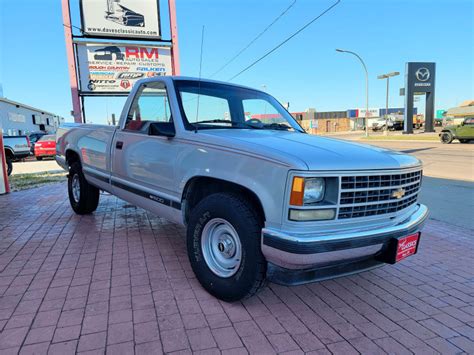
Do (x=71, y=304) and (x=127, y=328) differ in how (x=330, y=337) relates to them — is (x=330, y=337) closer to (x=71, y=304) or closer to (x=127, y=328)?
(x=127, y=328)

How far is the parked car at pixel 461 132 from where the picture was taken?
21.3 metres

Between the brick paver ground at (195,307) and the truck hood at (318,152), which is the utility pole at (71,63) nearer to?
the brick paver ground at (195,307)

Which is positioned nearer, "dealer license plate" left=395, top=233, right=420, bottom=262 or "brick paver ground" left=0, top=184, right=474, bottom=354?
"brick paver ground" left=0, top=184, right=474, bottom=354

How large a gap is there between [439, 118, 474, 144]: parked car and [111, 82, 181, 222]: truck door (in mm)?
23575

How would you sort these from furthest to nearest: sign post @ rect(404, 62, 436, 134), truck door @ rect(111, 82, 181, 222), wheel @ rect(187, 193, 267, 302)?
sign post @ rect(404, 62, 436, 134), truck door @ rect(111, 82, 181, 222), wheel @ rect(187, 193, 267, 302)

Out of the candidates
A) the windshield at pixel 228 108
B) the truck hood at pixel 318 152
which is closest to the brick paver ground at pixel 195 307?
the truck hood at pixel 318 152

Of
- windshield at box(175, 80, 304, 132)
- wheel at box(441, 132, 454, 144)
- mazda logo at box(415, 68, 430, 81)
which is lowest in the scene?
wheel at box(441, 132, 454, 144)

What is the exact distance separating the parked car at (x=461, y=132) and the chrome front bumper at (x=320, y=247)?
23.5m

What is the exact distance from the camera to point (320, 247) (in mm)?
2225

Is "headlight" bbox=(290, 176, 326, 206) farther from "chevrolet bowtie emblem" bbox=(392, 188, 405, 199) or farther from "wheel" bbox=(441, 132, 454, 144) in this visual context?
"wheel" bbox=(441, 132, 454, 144)

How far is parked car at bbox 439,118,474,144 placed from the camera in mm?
21328

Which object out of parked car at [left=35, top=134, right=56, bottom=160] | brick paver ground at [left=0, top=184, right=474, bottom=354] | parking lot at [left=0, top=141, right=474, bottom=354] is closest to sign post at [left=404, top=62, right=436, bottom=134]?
parked car at [left=35, top=134, right=56, bottom=160]

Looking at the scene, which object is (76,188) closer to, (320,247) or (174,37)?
(320,247)

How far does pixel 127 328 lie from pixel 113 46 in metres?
11.2
